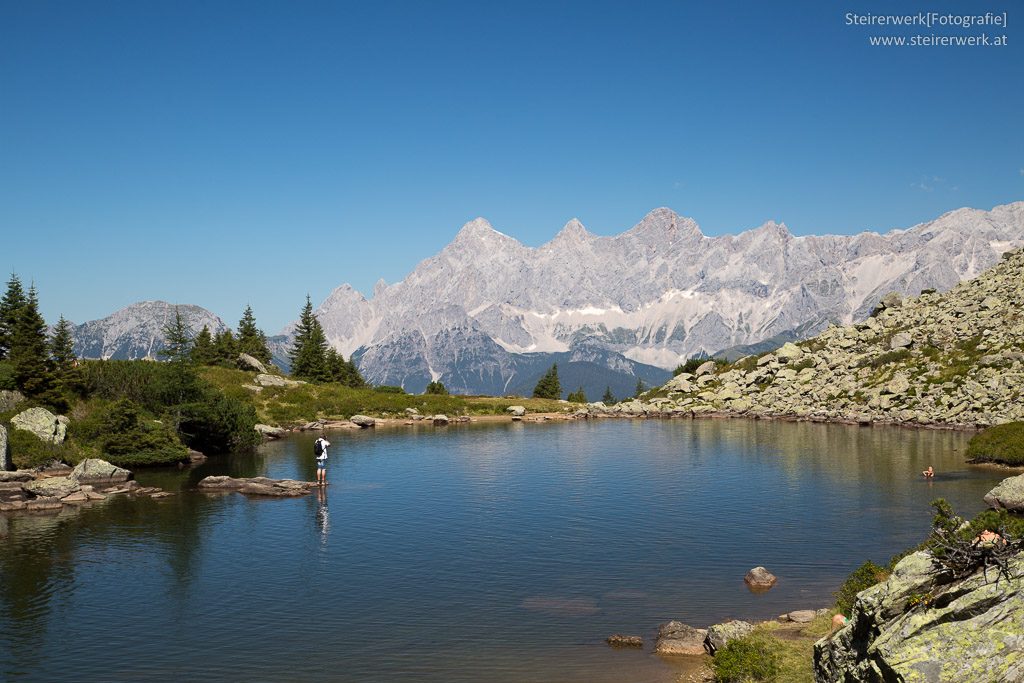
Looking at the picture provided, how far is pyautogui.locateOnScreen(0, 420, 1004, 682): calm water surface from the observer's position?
28.3m

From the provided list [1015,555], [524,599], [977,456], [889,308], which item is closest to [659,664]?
[524,599]

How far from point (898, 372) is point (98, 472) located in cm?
11579

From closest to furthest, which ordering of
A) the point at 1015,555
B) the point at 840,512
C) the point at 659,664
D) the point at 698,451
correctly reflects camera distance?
1. the point at 1015,555
2. the point at 659,664
3. the point at 840,512
4. the point at 698,451

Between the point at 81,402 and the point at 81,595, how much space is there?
2124 inches

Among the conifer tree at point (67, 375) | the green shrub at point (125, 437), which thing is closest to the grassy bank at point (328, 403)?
the conifer tree at point (67, 375)

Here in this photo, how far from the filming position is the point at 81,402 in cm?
8269

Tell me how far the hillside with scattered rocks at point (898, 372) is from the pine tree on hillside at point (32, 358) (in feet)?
332

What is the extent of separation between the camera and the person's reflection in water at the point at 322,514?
49.2 metres

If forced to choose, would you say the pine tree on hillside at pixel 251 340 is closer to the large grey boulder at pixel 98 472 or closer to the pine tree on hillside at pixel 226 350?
the pine tree on hillside at pixel 226 350

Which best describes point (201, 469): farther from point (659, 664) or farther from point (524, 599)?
point (659, 664)

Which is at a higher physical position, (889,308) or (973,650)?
(889,308)

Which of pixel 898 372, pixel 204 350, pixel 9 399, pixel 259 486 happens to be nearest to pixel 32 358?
pixel 9 399

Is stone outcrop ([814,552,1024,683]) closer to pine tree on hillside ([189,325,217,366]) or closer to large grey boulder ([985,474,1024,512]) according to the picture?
large grey boulder ([985,474,1024,512])

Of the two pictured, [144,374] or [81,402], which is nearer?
A: [81,402]
